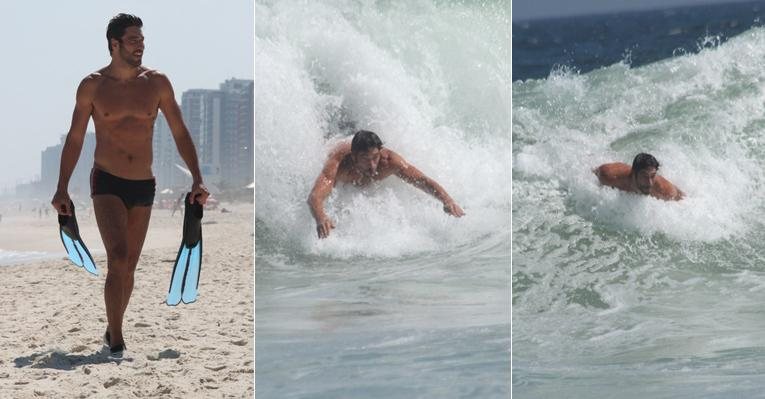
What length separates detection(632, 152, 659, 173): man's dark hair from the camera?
5.61 m

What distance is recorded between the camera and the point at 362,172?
5.35 metres

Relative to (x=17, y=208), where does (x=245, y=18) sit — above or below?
above

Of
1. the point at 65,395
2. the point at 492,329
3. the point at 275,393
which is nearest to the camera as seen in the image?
the point at 65,395

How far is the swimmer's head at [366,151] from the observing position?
5332mm

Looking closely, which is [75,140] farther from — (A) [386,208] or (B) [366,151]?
(A) [386,208]

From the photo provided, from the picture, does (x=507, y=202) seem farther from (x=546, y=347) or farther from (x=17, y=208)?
(x=17, y=208)

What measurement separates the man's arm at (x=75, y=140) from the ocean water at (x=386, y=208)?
85 centimetres

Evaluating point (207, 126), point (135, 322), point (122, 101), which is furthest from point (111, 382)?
point (207, 126)

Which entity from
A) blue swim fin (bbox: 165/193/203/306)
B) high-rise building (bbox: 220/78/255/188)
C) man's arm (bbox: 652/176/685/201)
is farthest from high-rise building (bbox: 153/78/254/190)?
man's arm (bbox: 652/176/685/201)

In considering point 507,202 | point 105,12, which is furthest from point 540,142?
point 105,12

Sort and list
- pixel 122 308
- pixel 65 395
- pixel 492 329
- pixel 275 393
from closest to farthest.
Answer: pixel 65 395, pixel 122 308, pixel 275 393, pixel 492 329

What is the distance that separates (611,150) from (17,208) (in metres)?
3.22

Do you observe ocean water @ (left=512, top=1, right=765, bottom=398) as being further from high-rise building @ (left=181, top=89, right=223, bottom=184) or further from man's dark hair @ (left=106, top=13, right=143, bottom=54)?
man's dark hair @ (left=106, top=13, right=143, bottom=54)

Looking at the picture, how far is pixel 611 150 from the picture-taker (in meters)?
5.64
